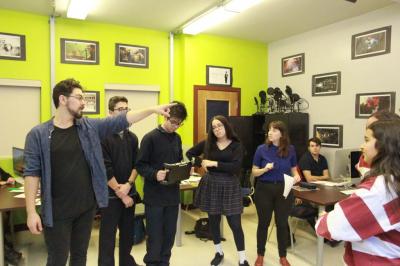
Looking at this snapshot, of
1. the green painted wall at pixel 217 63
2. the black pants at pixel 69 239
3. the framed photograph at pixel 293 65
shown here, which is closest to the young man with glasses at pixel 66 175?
the black pants at pixel 69 239

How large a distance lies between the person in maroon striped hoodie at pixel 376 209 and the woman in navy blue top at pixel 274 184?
1.64 m

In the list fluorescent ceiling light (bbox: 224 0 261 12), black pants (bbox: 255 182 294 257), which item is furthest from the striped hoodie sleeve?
fluorescent ceiling light (bbox: 224 0 261 12)

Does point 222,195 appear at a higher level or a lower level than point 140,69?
lower

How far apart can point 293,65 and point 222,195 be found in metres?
3.25

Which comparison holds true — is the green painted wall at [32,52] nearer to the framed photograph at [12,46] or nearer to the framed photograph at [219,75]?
the framed photograph at [12,46]

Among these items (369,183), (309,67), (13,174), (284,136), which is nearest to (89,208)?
(369,183)

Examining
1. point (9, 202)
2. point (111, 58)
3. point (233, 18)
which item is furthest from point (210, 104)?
point (9, 202)

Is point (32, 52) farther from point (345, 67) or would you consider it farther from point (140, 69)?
point (345, 67)

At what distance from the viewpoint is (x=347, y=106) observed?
177 inches

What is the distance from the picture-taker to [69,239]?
191cm

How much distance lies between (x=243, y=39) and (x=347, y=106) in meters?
2.13

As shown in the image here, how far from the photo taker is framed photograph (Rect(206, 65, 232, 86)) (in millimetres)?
5344

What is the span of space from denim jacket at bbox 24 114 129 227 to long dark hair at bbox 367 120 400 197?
1436mm

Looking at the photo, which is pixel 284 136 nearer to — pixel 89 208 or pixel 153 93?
pixel 89 208
